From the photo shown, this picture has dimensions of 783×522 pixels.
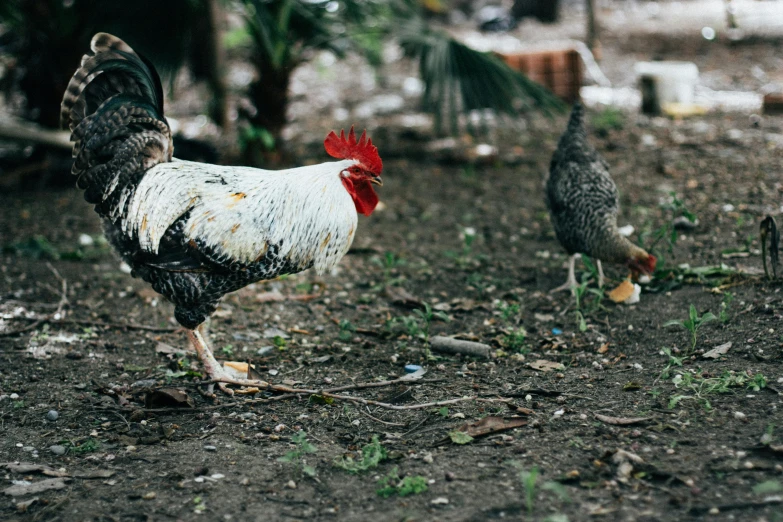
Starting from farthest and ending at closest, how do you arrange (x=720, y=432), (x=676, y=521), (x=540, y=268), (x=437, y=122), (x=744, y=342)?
1. (x=437, y=122)
2. (x=540, y=268)
3. (x=744, y=342)
4. (x=720, y=432)
5. (x=676, y=521)

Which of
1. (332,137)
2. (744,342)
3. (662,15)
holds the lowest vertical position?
(744,342)

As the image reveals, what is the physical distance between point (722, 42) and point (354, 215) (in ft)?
36.4

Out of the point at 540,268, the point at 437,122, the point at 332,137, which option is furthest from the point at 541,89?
the point at 332,137

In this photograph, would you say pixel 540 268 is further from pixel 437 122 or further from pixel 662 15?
pixel 662 15

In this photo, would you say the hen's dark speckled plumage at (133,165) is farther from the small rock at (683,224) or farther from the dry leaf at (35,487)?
the small rock at (683,224)

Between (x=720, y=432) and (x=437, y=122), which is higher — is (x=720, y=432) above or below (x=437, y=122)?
below

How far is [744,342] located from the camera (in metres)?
4.25

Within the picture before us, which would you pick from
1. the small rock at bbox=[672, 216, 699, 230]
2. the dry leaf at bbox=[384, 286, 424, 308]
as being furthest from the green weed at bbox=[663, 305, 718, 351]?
the small rock at bbox=[672, 216, 699, 230]

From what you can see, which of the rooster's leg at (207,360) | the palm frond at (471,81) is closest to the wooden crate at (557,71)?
the palm frond at (471,81)

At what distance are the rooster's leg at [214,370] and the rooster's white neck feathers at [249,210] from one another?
0.64 meters

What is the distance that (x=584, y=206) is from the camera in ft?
17.6

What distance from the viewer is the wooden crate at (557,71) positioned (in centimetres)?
1035

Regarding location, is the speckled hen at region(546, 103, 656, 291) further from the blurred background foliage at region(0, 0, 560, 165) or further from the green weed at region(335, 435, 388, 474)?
the green weed at region(335, 435, 388, 474)

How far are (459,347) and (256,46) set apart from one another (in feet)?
15.9
